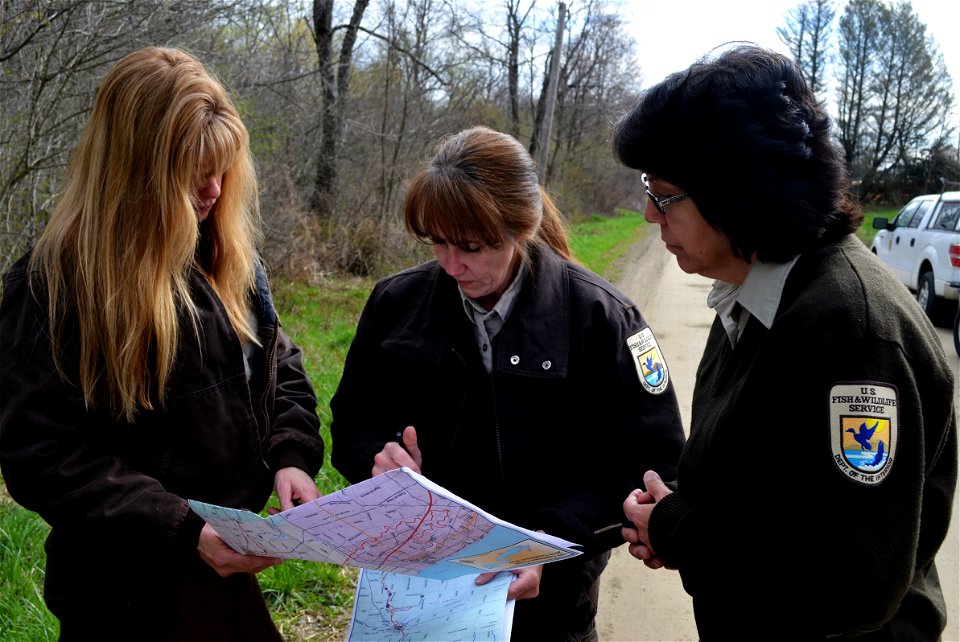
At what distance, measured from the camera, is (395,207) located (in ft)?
39.9

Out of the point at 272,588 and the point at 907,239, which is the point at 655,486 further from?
the point at 907,239

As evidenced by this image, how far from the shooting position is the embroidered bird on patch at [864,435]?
1.28 meters

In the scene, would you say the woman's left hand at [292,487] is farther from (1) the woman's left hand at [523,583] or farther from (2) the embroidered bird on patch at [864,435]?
Answer: (2) the embroidered bird on patch at [864,435]

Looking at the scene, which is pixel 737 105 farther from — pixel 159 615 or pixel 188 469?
pixel 159 615

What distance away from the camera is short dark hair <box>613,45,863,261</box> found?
1499 millimetres

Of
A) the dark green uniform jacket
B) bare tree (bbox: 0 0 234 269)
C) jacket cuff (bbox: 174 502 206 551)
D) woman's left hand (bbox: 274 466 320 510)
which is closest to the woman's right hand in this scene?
woman's left hand (bbox: 274 466 320 510)

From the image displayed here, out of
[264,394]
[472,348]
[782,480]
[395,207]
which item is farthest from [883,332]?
[395,207]

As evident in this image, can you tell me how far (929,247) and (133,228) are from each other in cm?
1100

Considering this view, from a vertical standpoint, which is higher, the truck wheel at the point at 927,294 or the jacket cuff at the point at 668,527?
the jacket cuff at the point at 668,527

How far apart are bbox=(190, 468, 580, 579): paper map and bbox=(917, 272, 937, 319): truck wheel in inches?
397

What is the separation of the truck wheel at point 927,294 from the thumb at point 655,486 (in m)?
9.68

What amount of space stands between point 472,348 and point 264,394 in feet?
1.84

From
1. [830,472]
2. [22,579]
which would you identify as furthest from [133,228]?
[22,579]

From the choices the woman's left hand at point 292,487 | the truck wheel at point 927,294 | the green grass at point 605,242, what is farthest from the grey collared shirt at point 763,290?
the truck wheel at point 927,294
